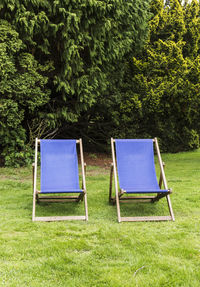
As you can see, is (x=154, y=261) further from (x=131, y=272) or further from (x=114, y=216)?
(x=114, y=216)

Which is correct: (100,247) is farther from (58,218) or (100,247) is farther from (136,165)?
(136,165)

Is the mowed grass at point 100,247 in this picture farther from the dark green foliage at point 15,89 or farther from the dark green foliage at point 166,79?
the dark green foliage at point 166,79

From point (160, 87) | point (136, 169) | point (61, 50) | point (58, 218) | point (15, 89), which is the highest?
point (61, 50)

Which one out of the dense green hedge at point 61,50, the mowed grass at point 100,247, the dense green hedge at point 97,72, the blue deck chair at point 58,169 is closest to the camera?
the mowed grass at point 100,247

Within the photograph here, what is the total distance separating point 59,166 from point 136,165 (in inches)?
49.1

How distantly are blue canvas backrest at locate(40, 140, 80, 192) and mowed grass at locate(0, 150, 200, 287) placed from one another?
17.4 inches

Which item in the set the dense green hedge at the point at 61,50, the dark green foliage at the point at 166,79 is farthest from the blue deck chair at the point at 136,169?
the dark green foliage at the point at 166,79

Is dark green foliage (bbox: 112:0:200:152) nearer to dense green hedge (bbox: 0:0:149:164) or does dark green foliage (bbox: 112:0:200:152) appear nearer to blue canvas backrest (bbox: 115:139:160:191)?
dense green hedge (bbox: 0:0:149:164)

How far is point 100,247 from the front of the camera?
123 inches

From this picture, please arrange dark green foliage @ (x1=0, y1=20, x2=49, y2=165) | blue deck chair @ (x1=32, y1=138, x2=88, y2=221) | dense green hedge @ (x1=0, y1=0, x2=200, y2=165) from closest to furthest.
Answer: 1. blue deck chair @ (x1=32, y1=138, x2=88, y2=221)
2. dark green foliage @ (x1=0, y1=20, x2=49, y2=165)
3. dense green hedge @ (x1=0, y1=0, x2=200, y2=165)

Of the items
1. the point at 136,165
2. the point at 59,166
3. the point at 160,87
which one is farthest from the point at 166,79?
the point at 59,166

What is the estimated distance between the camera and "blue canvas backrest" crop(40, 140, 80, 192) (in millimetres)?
4512

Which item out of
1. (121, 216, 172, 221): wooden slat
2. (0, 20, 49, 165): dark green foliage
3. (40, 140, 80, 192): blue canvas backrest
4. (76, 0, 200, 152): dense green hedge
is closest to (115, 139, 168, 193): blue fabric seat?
(121, 216, 172, 221): wooden slat

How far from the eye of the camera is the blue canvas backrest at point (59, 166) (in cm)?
451
